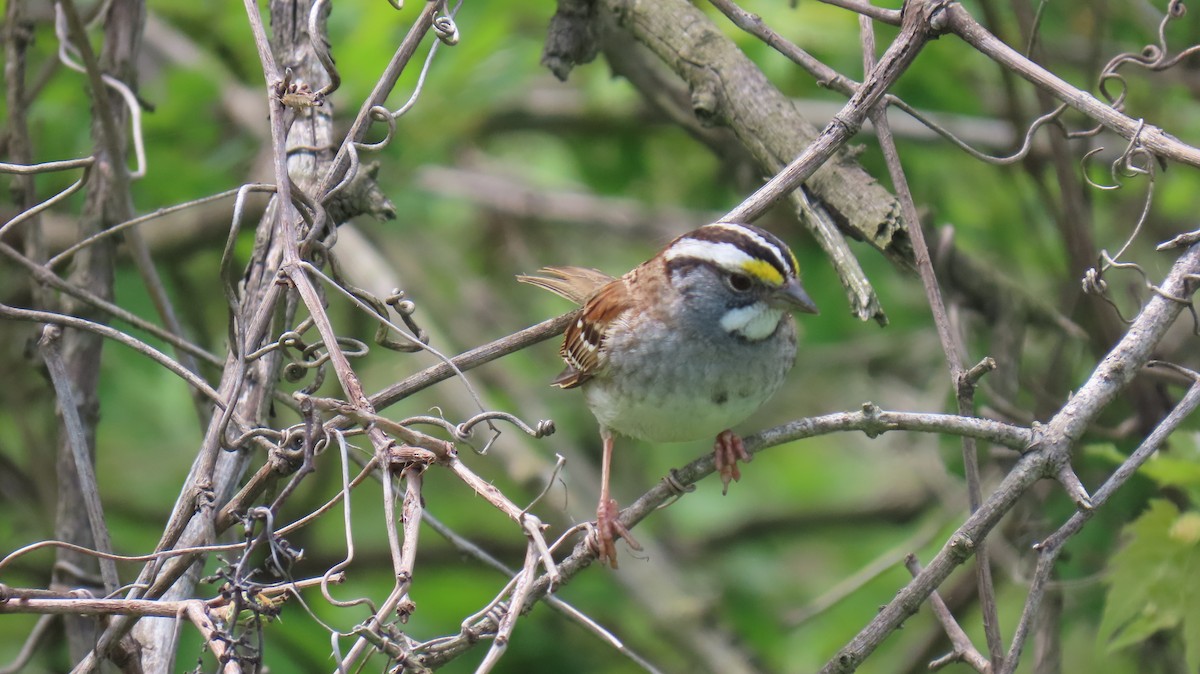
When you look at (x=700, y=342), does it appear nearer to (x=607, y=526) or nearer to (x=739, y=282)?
(x=739, y=282)

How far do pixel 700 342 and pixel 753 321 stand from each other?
5.8 inches

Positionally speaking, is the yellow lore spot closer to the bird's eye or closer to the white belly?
the bird's eye

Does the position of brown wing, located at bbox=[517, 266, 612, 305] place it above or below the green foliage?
above

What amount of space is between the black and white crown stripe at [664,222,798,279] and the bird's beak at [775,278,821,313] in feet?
0.09

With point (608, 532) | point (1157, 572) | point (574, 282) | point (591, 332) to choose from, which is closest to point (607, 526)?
point (608, 532)

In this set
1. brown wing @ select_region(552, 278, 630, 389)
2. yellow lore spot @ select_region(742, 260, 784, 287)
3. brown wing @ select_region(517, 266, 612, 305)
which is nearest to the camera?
yellow lore spot @ select_region(742, 260, 784, 287)

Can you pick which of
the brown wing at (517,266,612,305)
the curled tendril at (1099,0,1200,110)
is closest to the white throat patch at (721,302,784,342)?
the brown wing at (517,266,612,305)

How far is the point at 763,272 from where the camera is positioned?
308cm

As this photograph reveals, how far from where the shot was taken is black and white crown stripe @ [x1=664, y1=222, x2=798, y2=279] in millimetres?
2941

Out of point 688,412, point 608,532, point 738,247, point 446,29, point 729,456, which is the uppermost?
point 446,29

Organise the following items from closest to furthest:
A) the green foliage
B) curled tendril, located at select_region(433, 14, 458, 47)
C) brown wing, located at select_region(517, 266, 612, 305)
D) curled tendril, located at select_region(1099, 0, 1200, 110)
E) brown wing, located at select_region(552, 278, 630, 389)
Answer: curled tendril, located at select_region(433, 14, 458, 47) → curled tendril, located at select_region(1099, 0, 1200, 110) → the green foliage → brown wing, located at select_region(552, 278, 630, 389) → brown wing, located at select_region(517, 266, 612, 305)

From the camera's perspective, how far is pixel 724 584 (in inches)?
225

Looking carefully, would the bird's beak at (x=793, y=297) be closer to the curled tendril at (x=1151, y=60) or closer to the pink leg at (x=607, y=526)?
the pink leg at (x=607, y=526)

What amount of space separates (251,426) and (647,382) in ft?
3.79
